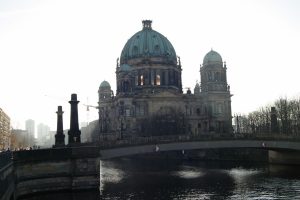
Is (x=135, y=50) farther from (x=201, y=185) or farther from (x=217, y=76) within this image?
(x=201, y=185)

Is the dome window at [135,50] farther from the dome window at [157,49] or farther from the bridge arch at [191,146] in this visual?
the bridge arch at [191,146]

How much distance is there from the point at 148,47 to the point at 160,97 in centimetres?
2000

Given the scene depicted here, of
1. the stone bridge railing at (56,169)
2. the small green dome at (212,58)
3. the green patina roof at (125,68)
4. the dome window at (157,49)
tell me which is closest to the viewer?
the stone bridge railing at (56,169)

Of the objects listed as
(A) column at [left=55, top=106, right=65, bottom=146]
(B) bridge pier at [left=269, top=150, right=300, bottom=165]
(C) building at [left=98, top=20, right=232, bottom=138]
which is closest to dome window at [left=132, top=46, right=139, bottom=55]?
(C) building at [left=98, top=20, right=232, bottom=138]

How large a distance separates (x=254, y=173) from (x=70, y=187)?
29.4 meters

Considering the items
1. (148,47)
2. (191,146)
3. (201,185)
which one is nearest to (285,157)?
(191,146)

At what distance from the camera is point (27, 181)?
54125mm

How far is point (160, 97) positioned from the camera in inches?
5113

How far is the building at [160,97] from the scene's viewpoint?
127m

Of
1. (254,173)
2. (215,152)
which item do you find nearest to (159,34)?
(215,152)

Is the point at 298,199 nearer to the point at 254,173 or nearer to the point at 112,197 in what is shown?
the point at 112,197

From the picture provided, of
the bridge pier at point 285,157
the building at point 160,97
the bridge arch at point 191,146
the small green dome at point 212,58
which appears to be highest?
the small green dome at point 212,58

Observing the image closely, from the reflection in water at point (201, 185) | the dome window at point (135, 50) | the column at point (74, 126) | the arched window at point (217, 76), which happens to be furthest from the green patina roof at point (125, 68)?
the column at point (74, 126)

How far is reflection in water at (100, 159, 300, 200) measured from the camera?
50500 mm
